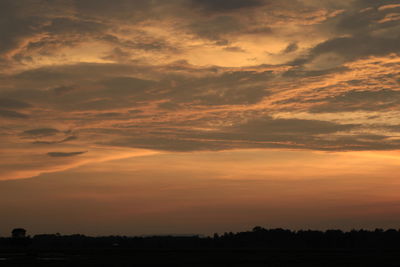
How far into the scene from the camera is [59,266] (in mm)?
73625

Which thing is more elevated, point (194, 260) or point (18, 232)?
point (18, 232)

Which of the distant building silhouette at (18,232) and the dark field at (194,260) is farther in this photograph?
the distant building silhouette at (18,232)

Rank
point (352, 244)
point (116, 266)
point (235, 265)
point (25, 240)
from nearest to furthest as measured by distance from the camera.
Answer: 1. point (116, 266)
2. point (235, 265)
3. point (25, 240)
4. point (352, 244)

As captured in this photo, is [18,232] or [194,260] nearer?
[194,260]

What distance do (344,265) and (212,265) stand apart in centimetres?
1907

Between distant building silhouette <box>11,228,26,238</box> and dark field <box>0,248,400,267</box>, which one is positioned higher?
distant building silhouette <box>11,228,26,238</box>

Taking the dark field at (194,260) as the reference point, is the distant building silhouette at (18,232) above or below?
above

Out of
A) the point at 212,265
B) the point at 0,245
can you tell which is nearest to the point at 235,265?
the point at 212,265

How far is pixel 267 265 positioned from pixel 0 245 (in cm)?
11645

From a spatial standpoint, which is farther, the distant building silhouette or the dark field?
the distant building silhouette

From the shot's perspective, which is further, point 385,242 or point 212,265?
point 385,242

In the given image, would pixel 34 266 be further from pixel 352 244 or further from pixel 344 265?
pixel 352 244

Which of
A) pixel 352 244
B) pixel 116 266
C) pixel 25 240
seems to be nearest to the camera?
pixel 116 266

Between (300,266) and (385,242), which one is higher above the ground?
(385,242)
